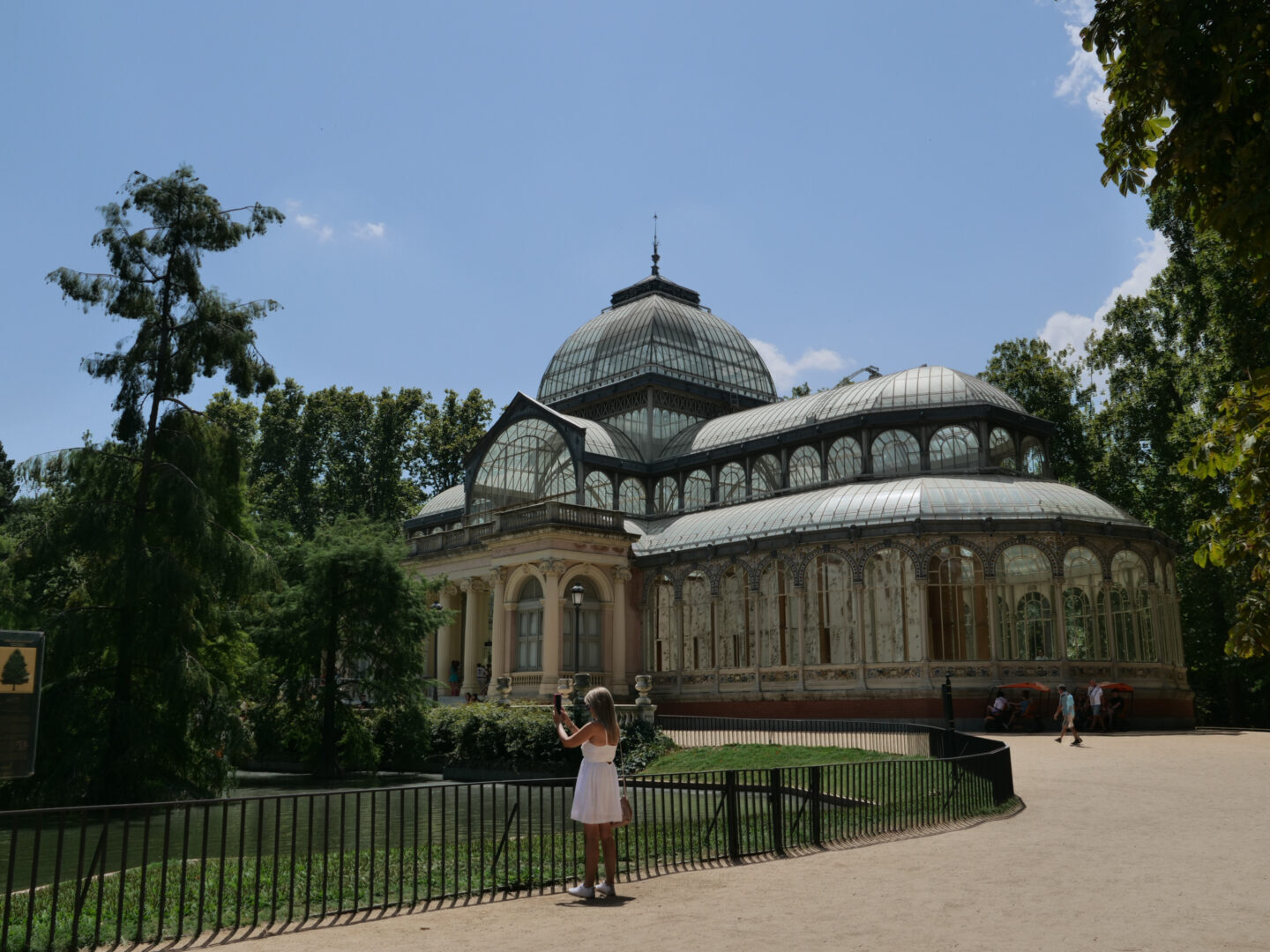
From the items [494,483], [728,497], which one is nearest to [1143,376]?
[728,497]

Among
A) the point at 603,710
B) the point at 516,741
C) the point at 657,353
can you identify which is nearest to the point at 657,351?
the point at 657,353

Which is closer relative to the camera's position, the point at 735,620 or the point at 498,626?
the point at 735,620

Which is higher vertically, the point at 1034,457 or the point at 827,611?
the point at 1034,457

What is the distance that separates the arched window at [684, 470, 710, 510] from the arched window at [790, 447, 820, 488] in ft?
12.5

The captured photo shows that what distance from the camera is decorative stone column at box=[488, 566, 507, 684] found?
39406 millimetres

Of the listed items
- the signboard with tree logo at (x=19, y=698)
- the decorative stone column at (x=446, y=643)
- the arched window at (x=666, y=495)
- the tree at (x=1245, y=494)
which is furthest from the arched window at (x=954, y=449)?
the signboard with tree logo at (x=19, y=698)

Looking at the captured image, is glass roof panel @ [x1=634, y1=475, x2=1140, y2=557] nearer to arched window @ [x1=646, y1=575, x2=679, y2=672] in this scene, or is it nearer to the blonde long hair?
arched window @ [x1=646, y1=575, x2=679, y2=672]

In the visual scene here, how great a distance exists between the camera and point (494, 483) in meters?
45.2

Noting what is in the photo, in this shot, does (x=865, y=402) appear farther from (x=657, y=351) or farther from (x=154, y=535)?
(x=154, y=535)

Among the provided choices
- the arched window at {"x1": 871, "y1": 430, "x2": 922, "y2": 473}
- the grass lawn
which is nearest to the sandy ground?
the grass lawn

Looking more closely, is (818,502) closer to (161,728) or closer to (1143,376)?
(1143,376)

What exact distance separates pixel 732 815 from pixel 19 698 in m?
7.04

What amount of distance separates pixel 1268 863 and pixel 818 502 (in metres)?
24.5

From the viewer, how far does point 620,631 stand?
1535 inches
